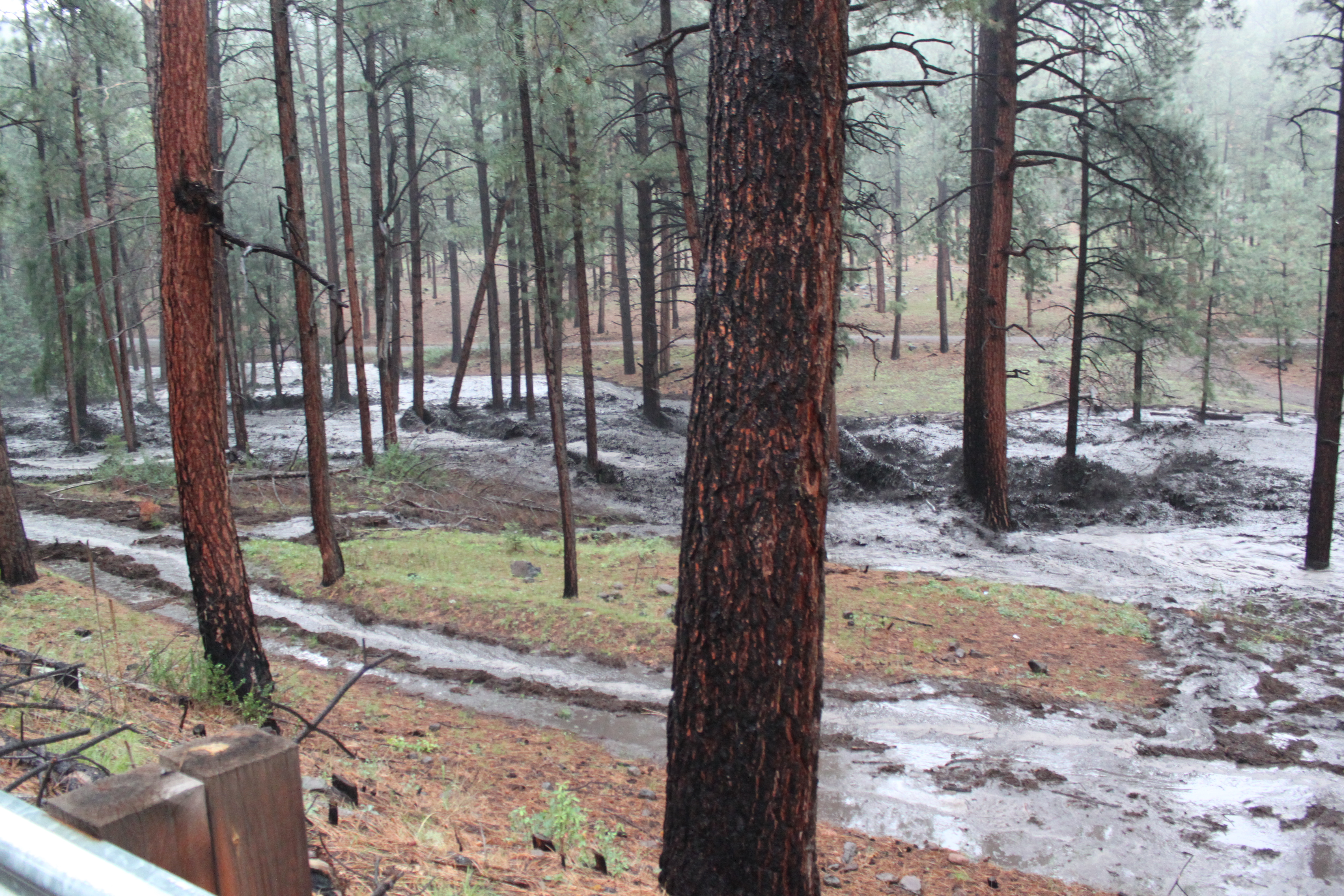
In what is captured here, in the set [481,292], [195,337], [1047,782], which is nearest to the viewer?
[195,337]

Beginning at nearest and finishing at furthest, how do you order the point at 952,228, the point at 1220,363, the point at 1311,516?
1. the point at 1311,516
2. the point at 952,228
3. the point at 1220,363

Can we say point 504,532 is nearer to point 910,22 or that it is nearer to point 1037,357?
point 910,22

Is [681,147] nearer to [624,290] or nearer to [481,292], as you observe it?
[481,292]

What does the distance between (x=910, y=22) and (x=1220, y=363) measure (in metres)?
30.7

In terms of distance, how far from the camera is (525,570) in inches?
488

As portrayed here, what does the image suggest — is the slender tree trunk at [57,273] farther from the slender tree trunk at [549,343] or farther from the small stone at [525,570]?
the slender tree trunk at [549,343]

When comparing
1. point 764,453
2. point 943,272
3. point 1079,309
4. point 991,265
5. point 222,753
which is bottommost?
point 222,753

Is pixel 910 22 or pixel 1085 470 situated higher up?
pixel 910 22

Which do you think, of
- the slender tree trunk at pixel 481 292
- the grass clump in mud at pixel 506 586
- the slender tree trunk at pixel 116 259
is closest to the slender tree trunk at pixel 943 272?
the slender tree trunk at pixel 481 292

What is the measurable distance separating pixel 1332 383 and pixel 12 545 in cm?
1775

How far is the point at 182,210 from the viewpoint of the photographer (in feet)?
19.8

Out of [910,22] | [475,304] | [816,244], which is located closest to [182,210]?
[816,244]

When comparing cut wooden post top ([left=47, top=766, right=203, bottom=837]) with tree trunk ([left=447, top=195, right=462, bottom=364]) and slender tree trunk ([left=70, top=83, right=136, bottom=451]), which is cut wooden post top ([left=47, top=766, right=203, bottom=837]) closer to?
slender tree trunk ([left=70, top=83, right=136, bottom=451])

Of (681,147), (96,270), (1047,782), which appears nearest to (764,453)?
(1047,782)
